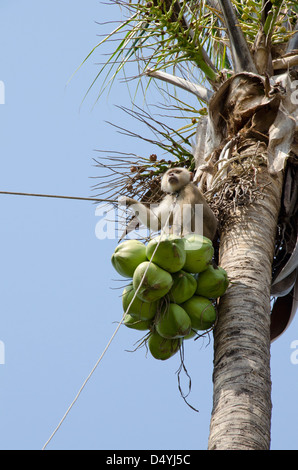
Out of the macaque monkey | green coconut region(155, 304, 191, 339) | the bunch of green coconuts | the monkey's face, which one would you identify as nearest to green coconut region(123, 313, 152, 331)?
the bunch of green coconuts

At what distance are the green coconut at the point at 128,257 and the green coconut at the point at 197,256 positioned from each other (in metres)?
0.21

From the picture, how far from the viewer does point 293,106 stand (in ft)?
13.2

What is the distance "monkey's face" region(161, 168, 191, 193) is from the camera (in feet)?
13.6

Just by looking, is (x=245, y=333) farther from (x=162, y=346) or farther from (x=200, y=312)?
(x=162, y=346)

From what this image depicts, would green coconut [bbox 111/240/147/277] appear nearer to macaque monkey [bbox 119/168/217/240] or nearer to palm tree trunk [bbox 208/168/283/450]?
palm tree trunk [bbox 208/168/283/450]

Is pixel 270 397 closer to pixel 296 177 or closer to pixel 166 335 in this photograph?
pixel 166 335

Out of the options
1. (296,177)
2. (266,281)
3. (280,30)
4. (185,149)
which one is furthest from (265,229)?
(280,30)

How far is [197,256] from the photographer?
3.11 m

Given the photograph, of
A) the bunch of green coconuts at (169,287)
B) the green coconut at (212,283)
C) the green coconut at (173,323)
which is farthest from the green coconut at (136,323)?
the green coconut at (212,283)

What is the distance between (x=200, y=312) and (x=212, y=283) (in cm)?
14

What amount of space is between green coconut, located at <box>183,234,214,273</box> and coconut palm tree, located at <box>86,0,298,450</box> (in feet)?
0.62

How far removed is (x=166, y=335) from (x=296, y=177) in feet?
5.15

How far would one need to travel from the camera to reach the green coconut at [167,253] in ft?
9.58
